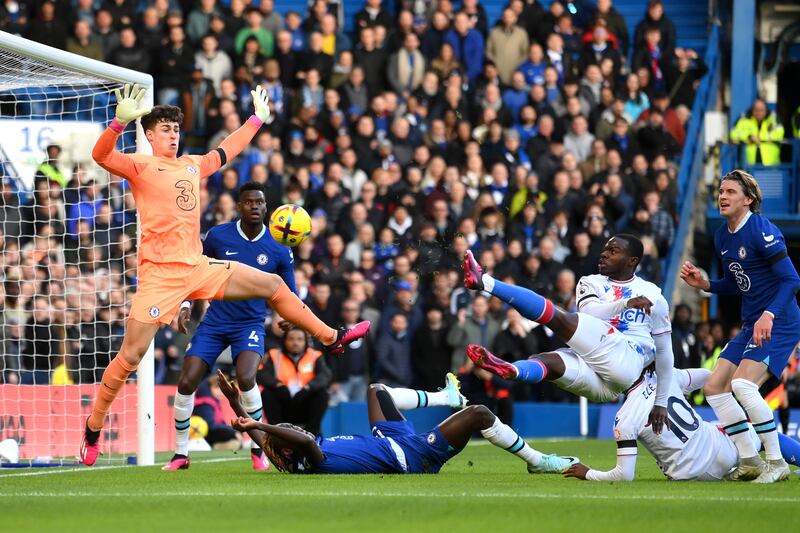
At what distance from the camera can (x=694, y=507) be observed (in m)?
7.71

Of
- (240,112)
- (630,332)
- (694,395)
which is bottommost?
(694,395)

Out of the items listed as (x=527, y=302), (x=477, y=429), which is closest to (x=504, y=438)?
(x=477, y=429)

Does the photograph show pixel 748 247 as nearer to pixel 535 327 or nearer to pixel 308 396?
pixel 308 396

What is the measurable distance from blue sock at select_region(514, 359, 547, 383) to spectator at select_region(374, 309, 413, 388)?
775 cm

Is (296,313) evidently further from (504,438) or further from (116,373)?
(504,438)

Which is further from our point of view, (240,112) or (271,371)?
(240,112)

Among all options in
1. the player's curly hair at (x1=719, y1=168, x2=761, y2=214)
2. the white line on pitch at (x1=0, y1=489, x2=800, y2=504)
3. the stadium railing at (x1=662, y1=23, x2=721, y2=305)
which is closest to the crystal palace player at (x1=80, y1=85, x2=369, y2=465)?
the white line on pitch at (x1=0, y1=489, x2=800, y2=504)

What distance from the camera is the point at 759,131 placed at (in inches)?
819

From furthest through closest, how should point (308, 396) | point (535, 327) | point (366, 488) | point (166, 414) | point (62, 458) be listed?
1. point (535, 327)
2. point (166, 414)
3. point (308, 396)
4. point (62, 458)
5. point (366, 488)

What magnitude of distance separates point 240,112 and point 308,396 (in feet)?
22.6

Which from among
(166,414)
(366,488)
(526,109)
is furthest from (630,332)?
(526,109)

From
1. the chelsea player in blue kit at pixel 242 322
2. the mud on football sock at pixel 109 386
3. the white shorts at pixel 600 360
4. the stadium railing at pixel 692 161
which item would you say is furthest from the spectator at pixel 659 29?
the mud on football sock at pixel 109 386

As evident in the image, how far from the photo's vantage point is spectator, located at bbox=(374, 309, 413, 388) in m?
17.5

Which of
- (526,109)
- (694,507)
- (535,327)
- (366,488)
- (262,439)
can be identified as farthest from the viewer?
(526,109)
